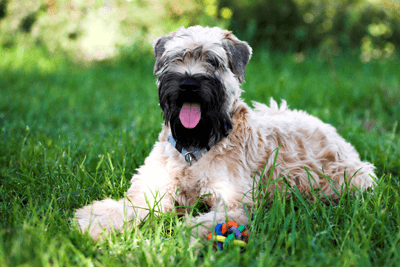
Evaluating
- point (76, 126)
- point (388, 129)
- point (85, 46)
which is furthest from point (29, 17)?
point (388, 129)

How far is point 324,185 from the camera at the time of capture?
10.6 ft

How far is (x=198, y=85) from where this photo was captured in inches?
103

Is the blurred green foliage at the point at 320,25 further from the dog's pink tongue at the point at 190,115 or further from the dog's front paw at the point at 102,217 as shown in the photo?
the dog's front paw at the point at 102,217

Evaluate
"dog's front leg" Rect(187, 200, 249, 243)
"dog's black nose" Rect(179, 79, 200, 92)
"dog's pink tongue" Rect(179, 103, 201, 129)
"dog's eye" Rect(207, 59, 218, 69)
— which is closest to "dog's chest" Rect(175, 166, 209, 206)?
"dog's front leg" Rect(187, 200, 249, 243)

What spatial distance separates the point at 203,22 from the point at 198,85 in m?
7.28

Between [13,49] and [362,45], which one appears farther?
[362,45]

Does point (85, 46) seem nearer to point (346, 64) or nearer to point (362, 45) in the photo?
point (346, 64)

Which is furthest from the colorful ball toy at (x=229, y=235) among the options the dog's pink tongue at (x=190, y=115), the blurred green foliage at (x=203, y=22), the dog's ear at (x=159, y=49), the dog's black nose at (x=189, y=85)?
the blurred green foliage at (x=203, y=22)

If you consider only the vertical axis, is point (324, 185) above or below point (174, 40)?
below

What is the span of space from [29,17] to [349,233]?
39.4 feet

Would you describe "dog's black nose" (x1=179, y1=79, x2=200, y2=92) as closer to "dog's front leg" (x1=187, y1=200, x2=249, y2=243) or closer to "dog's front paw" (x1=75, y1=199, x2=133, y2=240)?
"dog's front leg" (x1=187, y1=200, x2=249, y2=243)

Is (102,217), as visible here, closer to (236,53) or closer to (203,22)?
(236,53)

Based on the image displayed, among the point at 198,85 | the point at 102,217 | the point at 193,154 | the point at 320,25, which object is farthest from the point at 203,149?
the point at 320,25

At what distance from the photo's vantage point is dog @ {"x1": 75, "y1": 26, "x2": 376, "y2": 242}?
8.64 ft
